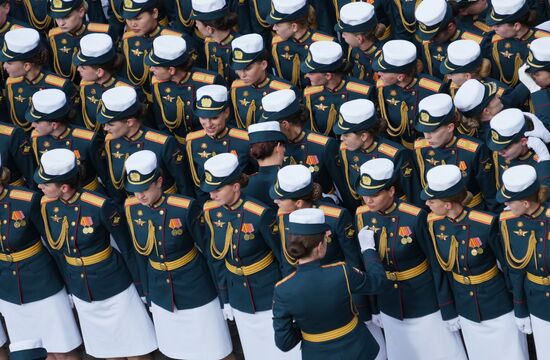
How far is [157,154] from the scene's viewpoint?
1195 cm

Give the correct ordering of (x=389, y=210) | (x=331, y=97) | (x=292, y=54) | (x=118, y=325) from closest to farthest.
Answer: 1. (x=389, y=210)
2. (x=118, y=325)
3. (x=331, y=97)
4. (x=292, y=54)

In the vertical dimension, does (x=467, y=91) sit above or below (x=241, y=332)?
above

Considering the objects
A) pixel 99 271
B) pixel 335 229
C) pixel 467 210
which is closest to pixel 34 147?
pixel 99 271

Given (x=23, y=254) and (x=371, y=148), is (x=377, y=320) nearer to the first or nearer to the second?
(x=371, y=148)

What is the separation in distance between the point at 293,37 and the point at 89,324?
346 cm

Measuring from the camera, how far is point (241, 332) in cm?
1127

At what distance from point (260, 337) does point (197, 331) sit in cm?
60

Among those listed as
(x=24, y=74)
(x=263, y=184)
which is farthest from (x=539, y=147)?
(x=24, y=74)

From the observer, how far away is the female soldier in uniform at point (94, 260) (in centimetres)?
1130

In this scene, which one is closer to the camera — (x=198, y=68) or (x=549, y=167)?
(x=549, y=167)

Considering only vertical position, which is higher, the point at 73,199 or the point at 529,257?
the point at 529,257

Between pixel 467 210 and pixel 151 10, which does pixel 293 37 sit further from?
pixel 467 210

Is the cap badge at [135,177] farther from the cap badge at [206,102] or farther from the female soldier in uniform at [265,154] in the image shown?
the cap badge at [206,102]

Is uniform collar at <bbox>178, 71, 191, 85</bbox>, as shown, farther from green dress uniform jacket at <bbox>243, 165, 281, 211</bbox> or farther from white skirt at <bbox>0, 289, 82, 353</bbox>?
white skirt at <bbox>0, 289, 82, 353</bbox>
